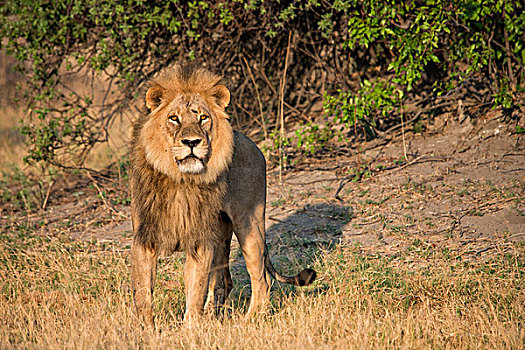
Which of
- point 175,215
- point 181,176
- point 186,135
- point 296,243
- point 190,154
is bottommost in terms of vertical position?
point 296,243

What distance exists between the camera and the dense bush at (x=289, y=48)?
673 cm

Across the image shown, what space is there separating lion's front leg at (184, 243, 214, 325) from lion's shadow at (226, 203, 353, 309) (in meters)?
0.85

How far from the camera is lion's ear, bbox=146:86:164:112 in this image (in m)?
3.59

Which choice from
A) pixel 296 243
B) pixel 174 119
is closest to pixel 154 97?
pixel 174 119

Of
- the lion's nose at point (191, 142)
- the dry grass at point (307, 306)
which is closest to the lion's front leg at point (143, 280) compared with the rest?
the dry grass at point (307, 306)

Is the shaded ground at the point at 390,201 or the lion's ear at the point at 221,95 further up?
the lion's ear at the point at 221,95

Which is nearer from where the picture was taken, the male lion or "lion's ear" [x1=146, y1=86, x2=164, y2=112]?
the male lion

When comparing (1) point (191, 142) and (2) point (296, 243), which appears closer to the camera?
(1) point (191, 142)

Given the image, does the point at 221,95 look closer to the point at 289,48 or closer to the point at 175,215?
the point at 175,215

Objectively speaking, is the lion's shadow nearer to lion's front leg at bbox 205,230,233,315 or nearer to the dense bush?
lion's front leg at bbox 205,230,233,315

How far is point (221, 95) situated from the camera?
373 centimetres

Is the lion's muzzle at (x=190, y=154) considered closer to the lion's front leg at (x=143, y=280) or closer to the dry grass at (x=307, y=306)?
the lion's front leg at (x=143, y=280)

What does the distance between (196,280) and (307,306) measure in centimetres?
91

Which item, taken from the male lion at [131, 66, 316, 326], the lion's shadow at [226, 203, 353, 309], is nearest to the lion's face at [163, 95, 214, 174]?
the male lion at [131, 66, 316, 326]
